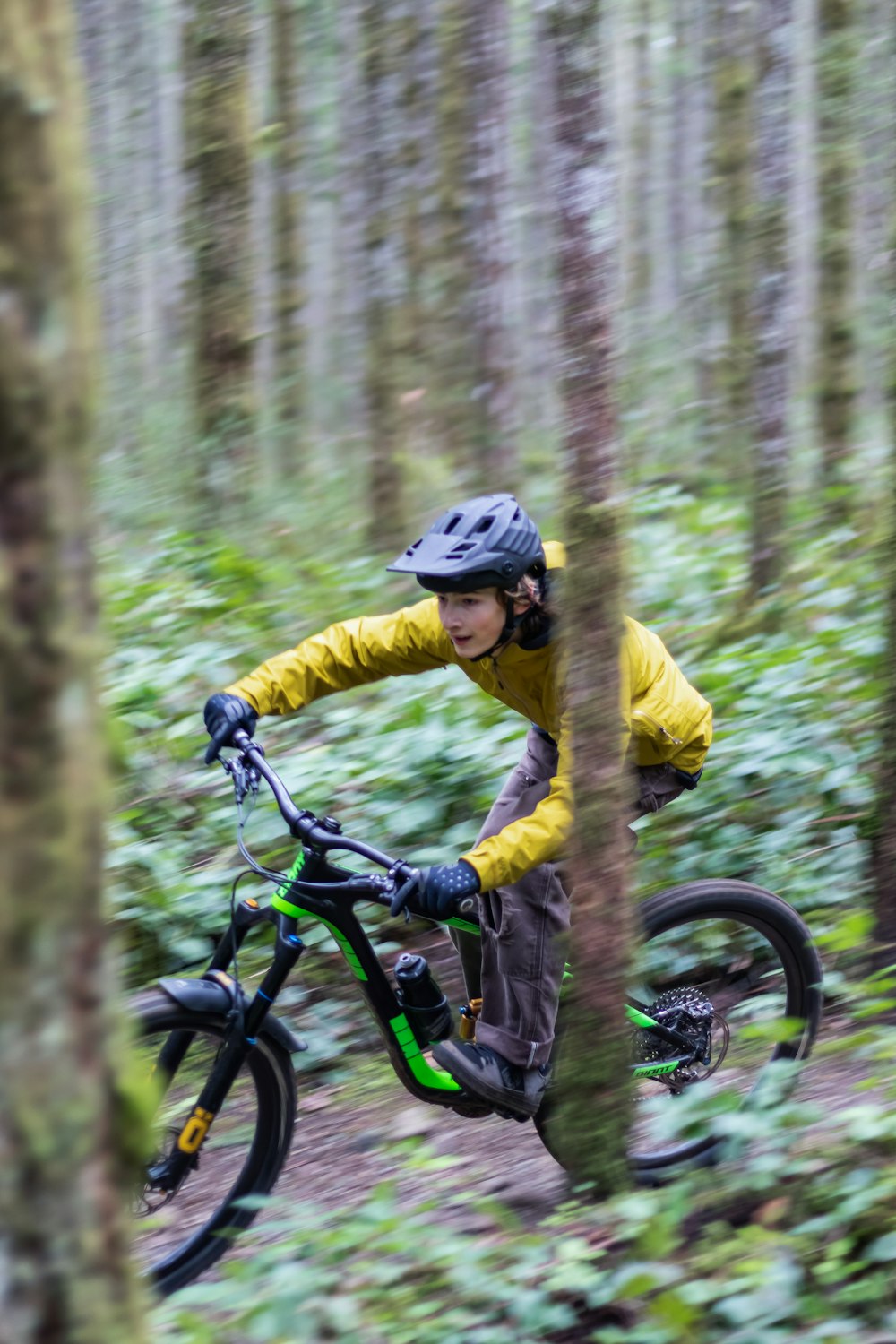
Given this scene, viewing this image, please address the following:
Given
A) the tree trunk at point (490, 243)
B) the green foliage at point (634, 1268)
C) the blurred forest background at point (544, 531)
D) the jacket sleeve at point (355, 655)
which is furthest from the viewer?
the tree trunk at point (490, 243)

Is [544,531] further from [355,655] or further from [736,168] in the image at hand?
[355,655]

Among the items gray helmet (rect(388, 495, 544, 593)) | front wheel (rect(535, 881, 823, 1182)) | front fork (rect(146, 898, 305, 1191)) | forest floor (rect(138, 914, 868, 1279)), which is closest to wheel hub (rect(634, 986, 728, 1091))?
front wheel (rect(535, 881, 823, 1182))

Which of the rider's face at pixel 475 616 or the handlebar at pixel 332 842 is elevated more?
the rider's face at pixel 475 616

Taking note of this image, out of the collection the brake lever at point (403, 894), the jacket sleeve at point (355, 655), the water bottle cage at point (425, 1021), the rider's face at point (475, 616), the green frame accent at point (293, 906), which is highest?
the rider's face at point (475, 616)

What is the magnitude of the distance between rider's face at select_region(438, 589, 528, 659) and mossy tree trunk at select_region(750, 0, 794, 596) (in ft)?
13.9

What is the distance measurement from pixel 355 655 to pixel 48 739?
8.24 feet

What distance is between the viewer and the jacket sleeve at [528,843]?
3.68 m

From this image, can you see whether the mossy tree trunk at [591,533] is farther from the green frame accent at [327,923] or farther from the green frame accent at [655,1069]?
the green frame accent at [655,1069]

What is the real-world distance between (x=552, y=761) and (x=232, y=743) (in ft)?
3.79

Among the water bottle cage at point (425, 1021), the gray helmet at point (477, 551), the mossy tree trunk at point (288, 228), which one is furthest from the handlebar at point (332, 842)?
the mossy tree trunk at point (288, 228)

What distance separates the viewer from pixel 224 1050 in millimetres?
3877

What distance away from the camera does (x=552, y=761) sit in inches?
178

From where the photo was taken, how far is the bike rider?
3912mm

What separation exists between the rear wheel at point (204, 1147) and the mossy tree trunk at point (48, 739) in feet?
5.69
